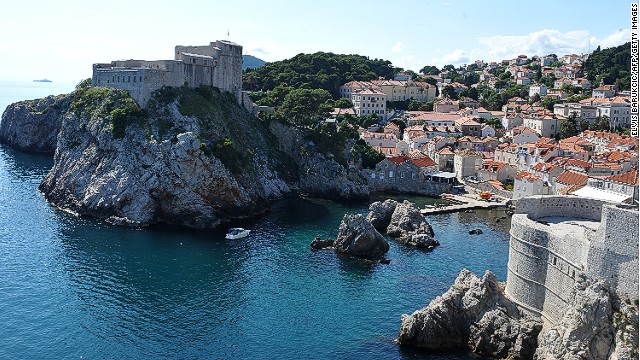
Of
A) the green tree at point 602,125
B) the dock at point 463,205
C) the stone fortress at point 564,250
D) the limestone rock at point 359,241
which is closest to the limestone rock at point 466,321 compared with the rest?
the stone fortress at point 564,250

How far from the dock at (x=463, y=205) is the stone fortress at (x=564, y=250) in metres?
29.2

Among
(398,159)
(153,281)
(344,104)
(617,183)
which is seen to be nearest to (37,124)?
(344,104)

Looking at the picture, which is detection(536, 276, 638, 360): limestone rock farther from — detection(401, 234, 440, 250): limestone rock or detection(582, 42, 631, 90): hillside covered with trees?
detection(582, 42, 631, 90): hillside covered with trees

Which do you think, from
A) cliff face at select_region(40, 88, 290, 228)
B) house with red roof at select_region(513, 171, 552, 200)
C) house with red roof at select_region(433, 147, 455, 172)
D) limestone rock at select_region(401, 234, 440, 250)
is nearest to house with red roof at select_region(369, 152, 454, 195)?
house with red roof at select_region(433, 147, 455, 172)

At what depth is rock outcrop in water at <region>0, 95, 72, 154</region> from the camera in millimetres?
103812

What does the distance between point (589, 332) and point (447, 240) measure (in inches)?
1132

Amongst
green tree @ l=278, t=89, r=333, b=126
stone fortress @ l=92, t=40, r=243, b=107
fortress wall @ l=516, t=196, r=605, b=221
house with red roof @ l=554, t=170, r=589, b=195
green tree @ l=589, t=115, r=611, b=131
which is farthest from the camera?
green tree @ l=589, t=115, r=611, b=131

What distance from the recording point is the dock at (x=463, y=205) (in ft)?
219

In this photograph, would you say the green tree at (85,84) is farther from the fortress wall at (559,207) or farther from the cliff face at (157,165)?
the fortress wall at (559,207)

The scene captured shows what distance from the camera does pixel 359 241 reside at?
4944 centimetres

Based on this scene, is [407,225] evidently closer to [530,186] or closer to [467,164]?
[530,186]

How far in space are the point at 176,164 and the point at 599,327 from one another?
42.8 meters

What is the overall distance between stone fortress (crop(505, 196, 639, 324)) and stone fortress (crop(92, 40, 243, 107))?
45512 mm

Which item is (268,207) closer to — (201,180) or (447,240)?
(201,180)
